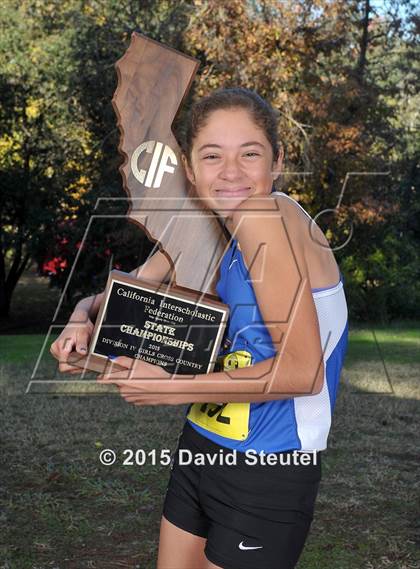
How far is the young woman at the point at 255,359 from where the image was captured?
6.10 ft

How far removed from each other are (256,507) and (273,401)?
27 centimetres

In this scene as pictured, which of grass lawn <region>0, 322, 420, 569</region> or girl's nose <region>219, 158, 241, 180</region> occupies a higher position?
girl's nose <region>219, 158, 241, 180</region>

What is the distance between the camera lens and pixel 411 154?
20.3m

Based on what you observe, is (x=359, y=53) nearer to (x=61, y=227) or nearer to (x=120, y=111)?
(x=61, y=227)

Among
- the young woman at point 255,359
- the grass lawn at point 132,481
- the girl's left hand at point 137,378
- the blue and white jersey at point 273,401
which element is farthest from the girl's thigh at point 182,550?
the grass lawn at point 132,481

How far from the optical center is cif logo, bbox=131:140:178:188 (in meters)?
2.12

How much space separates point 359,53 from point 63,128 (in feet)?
23.7

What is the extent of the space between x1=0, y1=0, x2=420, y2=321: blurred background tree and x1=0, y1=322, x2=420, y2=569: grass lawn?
761cm

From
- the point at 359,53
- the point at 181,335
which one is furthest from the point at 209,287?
the point at 359,53

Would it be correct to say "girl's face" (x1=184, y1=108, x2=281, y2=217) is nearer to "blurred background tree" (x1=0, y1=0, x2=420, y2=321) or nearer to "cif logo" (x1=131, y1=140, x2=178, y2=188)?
"cif logo" (x1=131, y1=140, x2=178, y2=188)

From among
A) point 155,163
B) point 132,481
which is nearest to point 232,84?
point 132,481

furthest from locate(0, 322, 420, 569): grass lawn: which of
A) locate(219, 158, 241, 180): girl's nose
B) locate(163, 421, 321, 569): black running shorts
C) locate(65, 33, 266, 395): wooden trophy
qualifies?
locate(219, 158, 241, 180): girl's nose

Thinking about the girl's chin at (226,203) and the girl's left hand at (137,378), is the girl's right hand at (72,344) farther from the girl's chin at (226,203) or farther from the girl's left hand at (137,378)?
the girl's chin at (226,203)

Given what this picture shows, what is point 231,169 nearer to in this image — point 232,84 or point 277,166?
point 277,166
